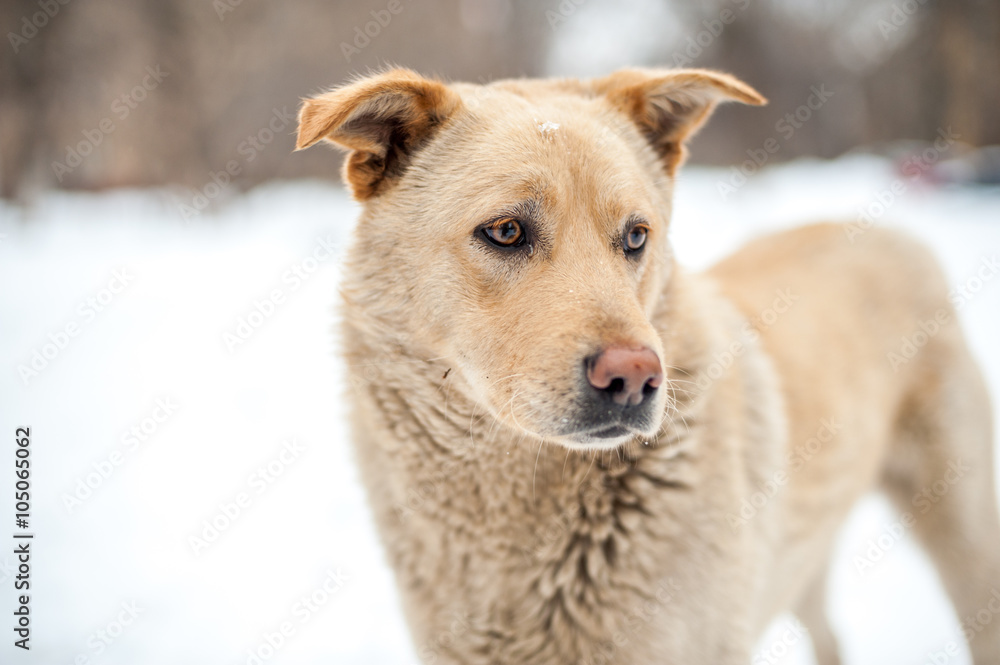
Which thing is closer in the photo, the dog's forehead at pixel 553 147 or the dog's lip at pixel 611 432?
the dog's lip at pixel 611 432

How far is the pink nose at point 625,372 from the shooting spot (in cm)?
164

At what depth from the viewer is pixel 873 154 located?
56.1ft

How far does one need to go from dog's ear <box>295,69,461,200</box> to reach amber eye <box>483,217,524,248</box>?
473 millimetres

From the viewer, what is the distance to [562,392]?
1.70 m
